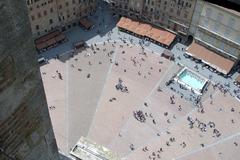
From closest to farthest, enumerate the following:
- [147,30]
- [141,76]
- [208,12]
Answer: [208,12] → [141,76] → [147,30]

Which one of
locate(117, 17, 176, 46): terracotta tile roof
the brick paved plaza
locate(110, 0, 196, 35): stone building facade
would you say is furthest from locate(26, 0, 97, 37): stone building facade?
locate(117, 17, 176, 46): terracotta tile roof

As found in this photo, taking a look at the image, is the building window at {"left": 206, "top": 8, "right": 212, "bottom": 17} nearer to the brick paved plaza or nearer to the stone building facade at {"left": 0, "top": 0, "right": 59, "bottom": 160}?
the brick paved plaza

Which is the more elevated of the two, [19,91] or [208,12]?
[19,91]

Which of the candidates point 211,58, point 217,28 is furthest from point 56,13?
point 211,58

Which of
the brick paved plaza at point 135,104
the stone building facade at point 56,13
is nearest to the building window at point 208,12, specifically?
the brick paved plaza at point 135,104

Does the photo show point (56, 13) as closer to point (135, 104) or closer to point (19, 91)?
point (135, 104)

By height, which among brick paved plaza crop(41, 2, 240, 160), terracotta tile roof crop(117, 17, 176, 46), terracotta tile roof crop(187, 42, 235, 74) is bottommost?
brick paved plaza crop(41, 2, 240, 160)

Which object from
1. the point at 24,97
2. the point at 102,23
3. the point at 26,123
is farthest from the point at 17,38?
the point at 102,23
